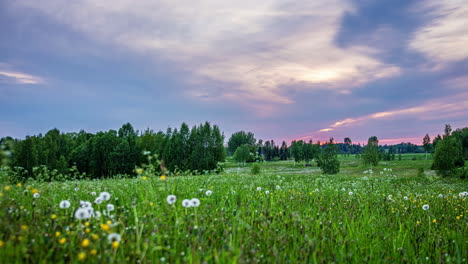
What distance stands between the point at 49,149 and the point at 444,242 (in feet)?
226

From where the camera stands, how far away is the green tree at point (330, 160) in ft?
118

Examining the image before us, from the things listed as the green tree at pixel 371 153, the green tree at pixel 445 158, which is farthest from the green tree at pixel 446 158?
the green tree at pixel 371 153

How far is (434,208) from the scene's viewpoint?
6.48 m

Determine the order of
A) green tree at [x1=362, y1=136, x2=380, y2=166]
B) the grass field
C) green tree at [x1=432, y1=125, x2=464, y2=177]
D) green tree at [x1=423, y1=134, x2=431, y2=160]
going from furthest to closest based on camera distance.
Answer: green tree at [x1=423, y1=134, x2=431, y2=160], green tree at [x1=362, y1=136, x2=380, y2=166], green tree at [x1=432, y1=125, x2=464, y2=177], the grass field

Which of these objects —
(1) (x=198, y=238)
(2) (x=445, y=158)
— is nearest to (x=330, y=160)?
(2) (x=445, y=158)

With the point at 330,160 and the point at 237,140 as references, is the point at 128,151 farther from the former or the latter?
the point at 237,140

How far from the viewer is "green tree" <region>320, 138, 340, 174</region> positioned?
36031 millimetres

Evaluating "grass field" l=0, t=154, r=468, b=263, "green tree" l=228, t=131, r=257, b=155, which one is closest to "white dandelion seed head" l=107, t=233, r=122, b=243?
"grass field" l=0, t=154, r=468, b=263

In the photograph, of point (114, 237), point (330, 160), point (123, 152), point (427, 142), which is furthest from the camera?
point (427, 142)

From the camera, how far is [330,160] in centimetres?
3603

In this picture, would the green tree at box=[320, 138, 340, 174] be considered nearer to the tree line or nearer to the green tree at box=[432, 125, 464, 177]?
the green tree at box=[432, 125, 464, 177]

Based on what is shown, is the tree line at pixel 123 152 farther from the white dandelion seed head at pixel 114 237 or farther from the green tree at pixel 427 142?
the green tree at pixel 427 142

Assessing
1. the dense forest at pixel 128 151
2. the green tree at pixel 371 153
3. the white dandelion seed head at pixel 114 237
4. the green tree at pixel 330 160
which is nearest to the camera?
the white dandelion seed head at pixel 114 237

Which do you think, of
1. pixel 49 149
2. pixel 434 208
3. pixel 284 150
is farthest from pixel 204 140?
pixel 284 150
